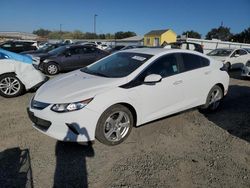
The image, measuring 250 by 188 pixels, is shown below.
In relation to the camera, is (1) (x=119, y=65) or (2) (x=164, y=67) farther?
(1) (x=119, y=65)

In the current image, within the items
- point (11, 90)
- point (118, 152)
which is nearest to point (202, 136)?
point (118, 152)

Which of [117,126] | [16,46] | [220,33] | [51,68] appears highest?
[220,33]

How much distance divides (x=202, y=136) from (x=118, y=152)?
1.66 meters

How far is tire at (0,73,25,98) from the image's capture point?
6.58m

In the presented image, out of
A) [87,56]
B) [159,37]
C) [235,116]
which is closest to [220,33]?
[159,37]

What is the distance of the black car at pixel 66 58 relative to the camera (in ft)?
37.1

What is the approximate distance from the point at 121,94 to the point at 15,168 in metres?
1.83

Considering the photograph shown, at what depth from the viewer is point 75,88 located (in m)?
3.79

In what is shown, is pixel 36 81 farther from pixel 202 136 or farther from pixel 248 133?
pixel 248 133

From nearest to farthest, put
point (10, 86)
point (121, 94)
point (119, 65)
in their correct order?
point (121, 94), point (119, 65), point (10, 86)

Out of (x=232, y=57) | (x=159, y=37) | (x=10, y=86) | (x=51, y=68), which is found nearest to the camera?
(x=10, y=86)

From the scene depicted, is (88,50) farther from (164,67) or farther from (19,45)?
(19,45)

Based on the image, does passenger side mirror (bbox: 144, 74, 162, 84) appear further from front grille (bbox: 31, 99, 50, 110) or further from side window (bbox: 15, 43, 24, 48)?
side window (bbox: 15, 43, 24, 48)

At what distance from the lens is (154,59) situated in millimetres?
4293
